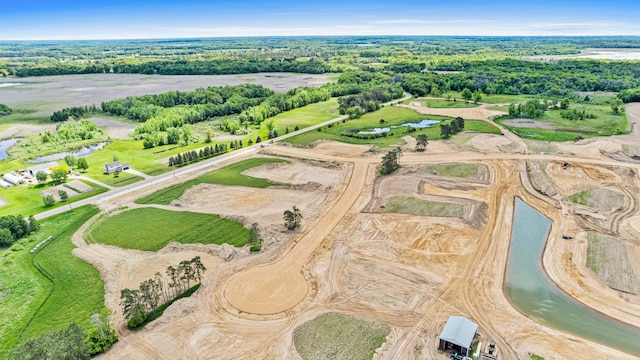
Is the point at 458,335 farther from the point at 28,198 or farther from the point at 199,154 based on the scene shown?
the point at 28,198

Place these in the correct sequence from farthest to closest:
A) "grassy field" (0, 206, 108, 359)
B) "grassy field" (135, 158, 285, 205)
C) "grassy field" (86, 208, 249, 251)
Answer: "grassy field" (135, 158, 285, 205)
"grassy field" (86, 208, 249, 251)
"grassy field" (0, 206, 108, 359)

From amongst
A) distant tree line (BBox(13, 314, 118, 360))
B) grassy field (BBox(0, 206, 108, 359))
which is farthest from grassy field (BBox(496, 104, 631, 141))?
distant tree line (BBox(13, 314, 118, 360))

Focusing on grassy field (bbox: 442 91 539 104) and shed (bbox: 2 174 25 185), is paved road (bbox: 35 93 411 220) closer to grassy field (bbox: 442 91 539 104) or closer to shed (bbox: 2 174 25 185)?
shed (bbox: 2 174 25 185)

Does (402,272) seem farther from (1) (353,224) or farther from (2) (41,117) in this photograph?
(2) (41,117)

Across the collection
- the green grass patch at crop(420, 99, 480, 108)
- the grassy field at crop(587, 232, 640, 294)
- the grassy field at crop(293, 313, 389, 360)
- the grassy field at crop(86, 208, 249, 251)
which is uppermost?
the green grass patch at crop(420, 99, 480, 108)

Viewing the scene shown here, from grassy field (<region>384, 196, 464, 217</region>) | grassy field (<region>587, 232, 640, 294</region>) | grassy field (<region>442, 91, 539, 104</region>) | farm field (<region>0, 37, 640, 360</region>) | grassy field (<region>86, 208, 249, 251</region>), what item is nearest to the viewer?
farm field (<region>0, 37, 640, 360</region>)

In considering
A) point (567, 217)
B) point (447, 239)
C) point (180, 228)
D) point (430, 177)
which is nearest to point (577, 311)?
point (447, 239)
